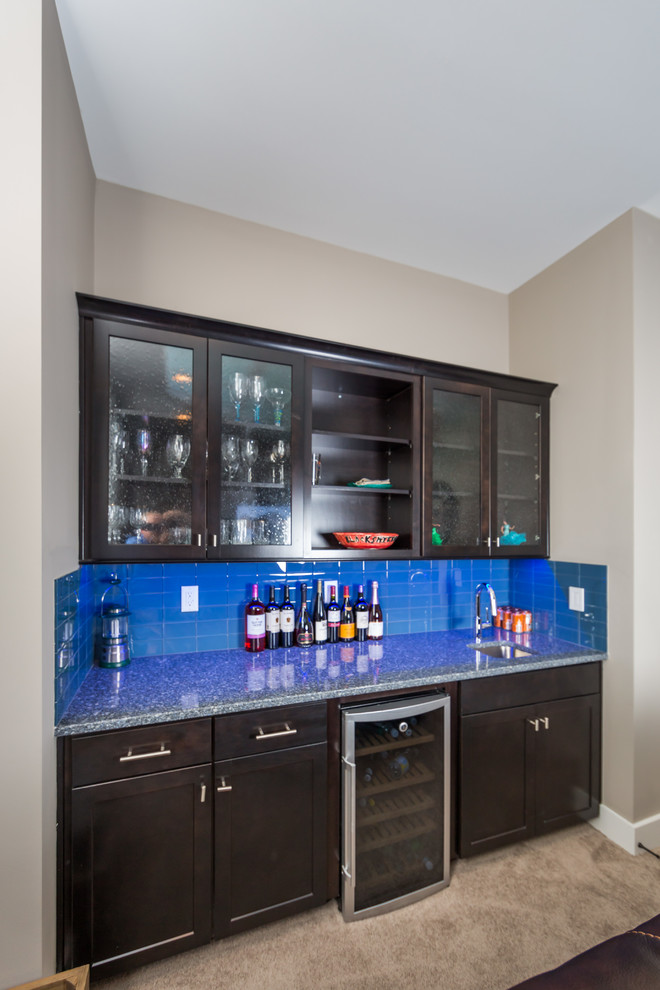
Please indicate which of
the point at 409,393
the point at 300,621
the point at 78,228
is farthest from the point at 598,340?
the point at 78,228

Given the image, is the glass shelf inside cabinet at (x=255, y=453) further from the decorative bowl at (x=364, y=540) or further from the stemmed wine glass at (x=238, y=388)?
the decorative bowl at (x=364, y=540)

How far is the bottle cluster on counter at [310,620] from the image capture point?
216cm

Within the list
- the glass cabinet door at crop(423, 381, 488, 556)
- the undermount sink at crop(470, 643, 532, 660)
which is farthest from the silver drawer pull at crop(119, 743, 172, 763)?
the undermount sink at crop(470, 643, 532, 660)

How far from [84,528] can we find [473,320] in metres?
2.50

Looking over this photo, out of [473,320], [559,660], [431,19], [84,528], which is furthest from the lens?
[473,320]

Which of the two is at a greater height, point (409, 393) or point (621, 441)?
point (409, 393)

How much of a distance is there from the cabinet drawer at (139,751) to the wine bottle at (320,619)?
32.0 inches

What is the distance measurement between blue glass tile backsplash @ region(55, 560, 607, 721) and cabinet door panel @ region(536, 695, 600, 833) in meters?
0.37

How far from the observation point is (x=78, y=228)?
171 cm

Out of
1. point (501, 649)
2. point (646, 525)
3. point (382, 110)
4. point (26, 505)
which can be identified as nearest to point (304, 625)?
point (501, 649)

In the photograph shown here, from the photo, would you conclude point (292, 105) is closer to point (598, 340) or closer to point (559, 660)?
point (598, 340)

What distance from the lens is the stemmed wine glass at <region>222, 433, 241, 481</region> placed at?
191 cm

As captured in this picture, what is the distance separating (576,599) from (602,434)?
2.87 ft

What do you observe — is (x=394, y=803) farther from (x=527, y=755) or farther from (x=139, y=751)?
(x=139, y=751)
